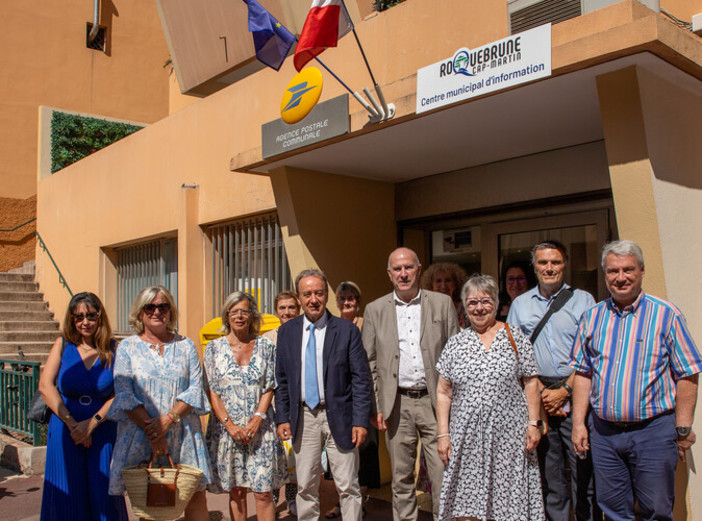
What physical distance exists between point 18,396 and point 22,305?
19.4 ft

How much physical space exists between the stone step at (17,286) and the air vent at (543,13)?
463 inches

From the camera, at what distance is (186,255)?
845cm

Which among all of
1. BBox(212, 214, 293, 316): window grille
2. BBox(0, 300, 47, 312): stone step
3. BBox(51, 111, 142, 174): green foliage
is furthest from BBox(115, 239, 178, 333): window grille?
BBox(51, 111, 142, 174): green foliage

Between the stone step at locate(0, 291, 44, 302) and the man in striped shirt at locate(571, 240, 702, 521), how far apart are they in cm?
1209

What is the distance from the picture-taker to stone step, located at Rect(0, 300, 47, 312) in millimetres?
12445

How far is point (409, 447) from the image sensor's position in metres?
4.24

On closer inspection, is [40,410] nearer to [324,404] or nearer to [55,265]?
[324,404]

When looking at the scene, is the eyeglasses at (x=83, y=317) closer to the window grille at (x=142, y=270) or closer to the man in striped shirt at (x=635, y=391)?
the man in striped shirt at (x=635, y=391)

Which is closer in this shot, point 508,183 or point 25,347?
point 508,183

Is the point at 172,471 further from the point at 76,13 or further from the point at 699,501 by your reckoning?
the point at 76,13

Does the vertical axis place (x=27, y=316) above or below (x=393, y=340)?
above

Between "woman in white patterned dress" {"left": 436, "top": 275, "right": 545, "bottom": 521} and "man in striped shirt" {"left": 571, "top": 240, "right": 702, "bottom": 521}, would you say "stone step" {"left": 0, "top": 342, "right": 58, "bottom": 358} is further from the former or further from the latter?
"man in striped shirt" {"left": 571, "top": 240, "right": 702, "bottom": 521}

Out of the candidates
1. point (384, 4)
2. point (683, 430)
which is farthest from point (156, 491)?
point (384, 4)

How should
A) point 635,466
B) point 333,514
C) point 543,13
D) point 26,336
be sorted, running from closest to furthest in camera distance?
point 635,466
point 543,13
point 333,514
point 26,336
